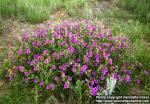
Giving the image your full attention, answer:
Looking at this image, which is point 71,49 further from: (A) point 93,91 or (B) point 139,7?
(B) point 139,7

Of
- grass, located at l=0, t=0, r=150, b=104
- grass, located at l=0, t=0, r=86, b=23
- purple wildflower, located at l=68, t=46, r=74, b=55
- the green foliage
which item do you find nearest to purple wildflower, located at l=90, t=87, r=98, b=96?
purple wildflower, located at l=68, t=46, r=74, b=55

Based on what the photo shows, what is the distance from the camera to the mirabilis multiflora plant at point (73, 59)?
339 cm

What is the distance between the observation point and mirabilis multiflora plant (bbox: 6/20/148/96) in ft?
11.1

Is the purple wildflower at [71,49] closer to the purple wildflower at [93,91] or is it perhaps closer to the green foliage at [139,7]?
the purple wildflower at [93,91]

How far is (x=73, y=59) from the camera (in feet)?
11.8

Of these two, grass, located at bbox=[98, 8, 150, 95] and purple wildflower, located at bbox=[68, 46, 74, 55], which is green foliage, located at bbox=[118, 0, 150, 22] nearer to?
grass, located at bbox=[98, 8, 150, 95]

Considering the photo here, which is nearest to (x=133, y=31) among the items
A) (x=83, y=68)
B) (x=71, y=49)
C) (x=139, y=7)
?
(x=139, y=7)

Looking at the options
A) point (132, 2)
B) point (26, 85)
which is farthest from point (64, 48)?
point (132, 2)

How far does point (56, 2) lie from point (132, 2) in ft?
6.42

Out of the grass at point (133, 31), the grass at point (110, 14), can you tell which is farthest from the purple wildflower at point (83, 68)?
the grass at point (110, 14)

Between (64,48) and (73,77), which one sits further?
(64,48)

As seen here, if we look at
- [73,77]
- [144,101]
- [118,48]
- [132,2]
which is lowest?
[144,101]

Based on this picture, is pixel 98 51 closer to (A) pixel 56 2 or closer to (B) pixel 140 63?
(B) pixel 140 63

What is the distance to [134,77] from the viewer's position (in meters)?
3.79
